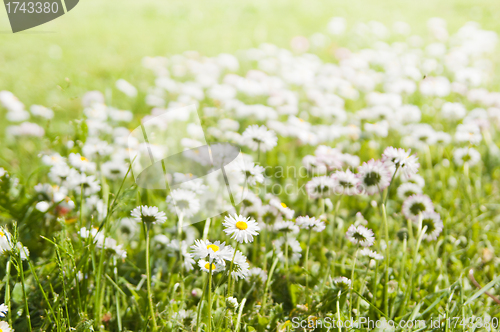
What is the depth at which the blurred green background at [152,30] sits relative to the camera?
129 inches

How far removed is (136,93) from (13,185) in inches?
64.9

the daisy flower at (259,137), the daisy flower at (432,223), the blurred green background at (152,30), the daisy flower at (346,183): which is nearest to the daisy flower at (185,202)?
the daisy flower at (259,137)

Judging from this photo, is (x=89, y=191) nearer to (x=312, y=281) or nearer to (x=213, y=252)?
(x=213, y=252)

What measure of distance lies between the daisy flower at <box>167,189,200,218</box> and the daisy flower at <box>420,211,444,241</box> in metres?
0.70

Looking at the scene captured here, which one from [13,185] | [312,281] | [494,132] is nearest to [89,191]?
[13,185]

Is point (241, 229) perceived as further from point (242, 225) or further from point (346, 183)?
point (346, 183)

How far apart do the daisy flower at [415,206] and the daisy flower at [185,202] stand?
654 mm

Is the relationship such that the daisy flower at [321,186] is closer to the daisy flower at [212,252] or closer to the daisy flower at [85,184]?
the daisy flower at [212,252]

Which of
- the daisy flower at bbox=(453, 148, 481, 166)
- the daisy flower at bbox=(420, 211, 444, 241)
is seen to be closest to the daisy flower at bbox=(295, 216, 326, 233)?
the daisy flower at bbox=(420, 211, 444, 241)

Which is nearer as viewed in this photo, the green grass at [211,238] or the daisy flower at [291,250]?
the green grass at [211,238]

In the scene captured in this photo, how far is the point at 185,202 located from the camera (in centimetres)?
120

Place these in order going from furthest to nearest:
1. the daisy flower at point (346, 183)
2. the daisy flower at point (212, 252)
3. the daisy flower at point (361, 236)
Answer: the daisy flower at point (346, 183)
the daisy flower at point (361, 236)
the daisy flower at point (212, 252)

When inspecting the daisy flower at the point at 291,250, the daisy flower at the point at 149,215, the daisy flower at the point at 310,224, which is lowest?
the daisy flower at the point at 291,250

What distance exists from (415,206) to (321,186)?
299 mm
